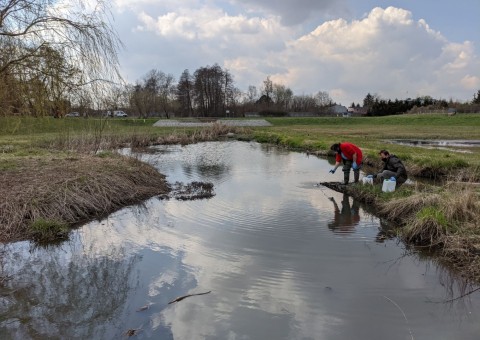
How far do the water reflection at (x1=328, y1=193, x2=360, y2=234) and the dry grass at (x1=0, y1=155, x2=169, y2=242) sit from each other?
5.63m

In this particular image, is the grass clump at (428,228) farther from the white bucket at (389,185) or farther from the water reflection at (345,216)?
the white bucket at (389,185)

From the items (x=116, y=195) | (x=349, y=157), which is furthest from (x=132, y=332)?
(x=349, y=157)

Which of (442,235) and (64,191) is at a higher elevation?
(64,191)

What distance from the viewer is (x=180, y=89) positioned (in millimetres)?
77688

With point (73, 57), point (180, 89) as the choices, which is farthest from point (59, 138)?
point (180, 89)

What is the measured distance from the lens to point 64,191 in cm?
943

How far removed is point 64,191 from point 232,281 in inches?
205

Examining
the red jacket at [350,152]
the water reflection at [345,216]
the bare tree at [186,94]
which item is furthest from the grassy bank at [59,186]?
the bare tree at [186,94]

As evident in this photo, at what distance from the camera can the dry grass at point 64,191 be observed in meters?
8.26

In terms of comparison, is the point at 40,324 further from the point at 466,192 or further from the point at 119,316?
the point at 466,192

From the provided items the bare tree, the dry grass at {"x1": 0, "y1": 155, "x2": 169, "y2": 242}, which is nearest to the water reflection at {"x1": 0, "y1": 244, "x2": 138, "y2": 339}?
the dry grass at {"x1": 0, "y1": 155, "x2": 169, "y2": 242}

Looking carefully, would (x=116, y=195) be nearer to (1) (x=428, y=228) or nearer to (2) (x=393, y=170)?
(1) (x=428, y=228)

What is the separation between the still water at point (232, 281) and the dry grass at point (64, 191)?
56 centimetres

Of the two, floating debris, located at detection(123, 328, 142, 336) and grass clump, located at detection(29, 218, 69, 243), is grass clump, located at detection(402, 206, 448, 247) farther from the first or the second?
grass clump, located at detection(29, 218, 69, 243)
